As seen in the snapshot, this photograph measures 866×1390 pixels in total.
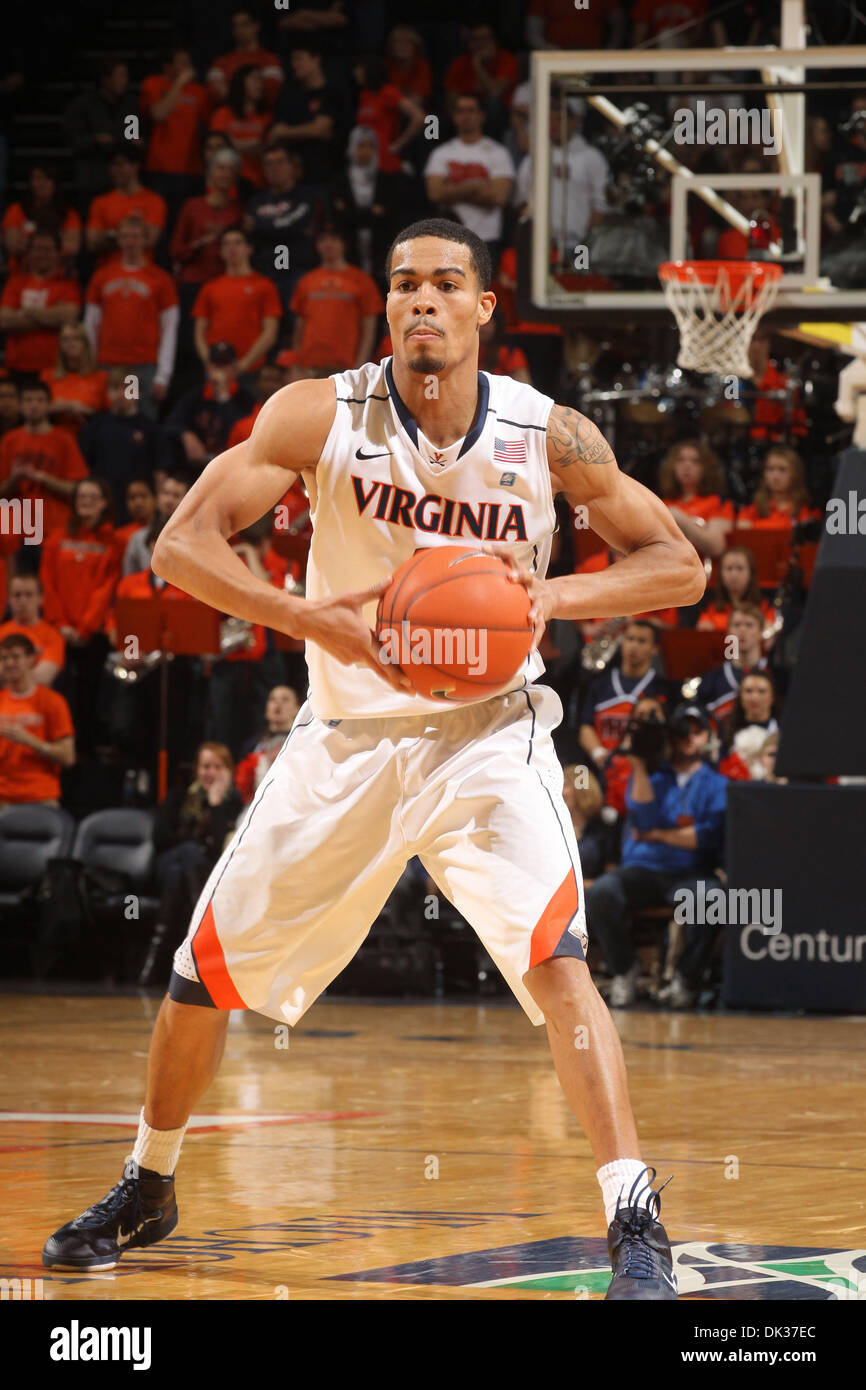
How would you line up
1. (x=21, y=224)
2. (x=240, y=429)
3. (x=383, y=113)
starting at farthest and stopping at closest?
(x=21, y=224), (x=383, y=113), (x=240, y=429)

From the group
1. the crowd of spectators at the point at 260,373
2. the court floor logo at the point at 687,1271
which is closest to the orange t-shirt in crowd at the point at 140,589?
the crowd of spectators at the point at 260,373

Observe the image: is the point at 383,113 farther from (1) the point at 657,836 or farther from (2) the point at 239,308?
(1) the point at 657,836

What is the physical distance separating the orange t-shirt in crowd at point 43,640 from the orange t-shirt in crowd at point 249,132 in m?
4.67

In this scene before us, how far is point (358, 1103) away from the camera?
701cm

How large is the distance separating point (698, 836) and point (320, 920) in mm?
6483

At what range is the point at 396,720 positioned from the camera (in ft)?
14.2

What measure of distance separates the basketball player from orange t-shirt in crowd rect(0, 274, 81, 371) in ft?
34.5

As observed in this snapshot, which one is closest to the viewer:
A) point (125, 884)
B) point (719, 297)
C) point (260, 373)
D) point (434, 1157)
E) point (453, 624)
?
point (453, 624)

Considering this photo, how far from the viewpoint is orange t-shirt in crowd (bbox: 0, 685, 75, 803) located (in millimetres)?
11641

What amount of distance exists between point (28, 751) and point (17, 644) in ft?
2.06

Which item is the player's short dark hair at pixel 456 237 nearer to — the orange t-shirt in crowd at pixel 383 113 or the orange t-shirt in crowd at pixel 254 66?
the orange t-shirt in crowd at pixel 383 113

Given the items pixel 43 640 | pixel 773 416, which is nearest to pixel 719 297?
pixel 773 416

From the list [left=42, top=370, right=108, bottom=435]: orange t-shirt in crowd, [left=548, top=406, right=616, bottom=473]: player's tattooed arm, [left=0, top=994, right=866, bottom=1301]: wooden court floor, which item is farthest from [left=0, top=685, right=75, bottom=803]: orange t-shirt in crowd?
[left=548, top=406, right=616, bottom=473]: player's tattooed arm
